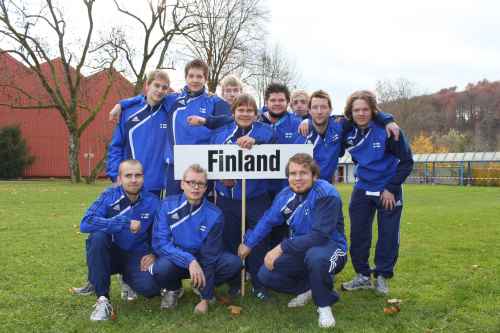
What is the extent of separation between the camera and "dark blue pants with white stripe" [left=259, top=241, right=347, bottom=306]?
13.4ft

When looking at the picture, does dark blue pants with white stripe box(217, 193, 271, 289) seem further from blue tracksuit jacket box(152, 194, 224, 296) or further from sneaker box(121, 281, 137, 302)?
sneaker box(121, 281, 137, 302)

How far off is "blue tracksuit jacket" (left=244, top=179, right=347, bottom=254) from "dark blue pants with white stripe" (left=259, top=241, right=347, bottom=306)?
0.28 ft

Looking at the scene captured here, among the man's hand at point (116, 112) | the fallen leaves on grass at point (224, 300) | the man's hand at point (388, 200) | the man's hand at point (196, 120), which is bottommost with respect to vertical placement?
the fallen leaves on grass at point (224, 300)

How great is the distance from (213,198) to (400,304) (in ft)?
7.61

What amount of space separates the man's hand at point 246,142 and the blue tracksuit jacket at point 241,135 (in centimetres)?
14

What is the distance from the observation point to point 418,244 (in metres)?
8.30

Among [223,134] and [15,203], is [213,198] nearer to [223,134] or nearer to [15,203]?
[223,134]

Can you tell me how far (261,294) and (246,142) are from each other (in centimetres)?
163

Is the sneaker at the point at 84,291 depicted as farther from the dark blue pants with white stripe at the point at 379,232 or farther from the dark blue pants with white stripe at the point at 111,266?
the dark blue pants with white stripe at the point at 379,232

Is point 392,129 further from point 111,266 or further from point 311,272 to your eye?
point 111,266

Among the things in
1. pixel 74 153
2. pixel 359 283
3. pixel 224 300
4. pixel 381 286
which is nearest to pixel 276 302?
pixel 224 300

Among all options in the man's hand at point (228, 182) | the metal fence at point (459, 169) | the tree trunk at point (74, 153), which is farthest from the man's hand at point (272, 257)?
the metal fence at point (459, 169)

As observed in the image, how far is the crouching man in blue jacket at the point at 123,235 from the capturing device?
14.4 feet

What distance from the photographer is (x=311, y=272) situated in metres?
4.11
